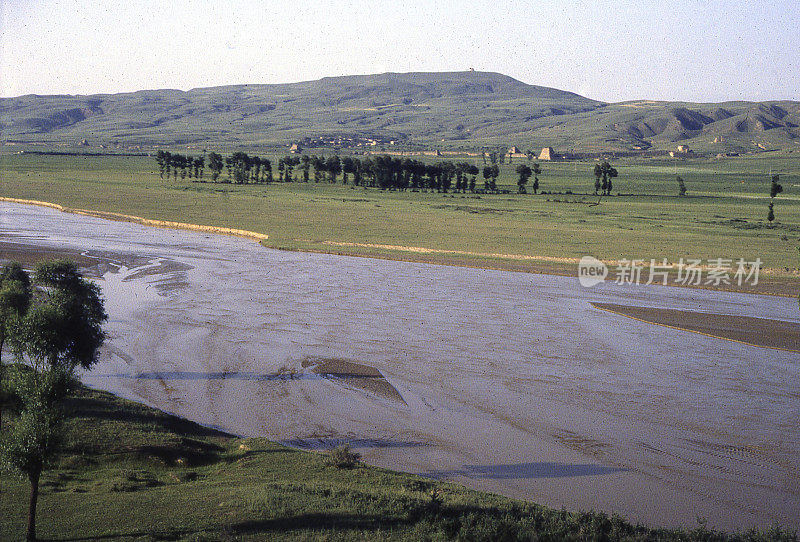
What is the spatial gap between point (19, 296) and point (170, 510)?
36.9 feet

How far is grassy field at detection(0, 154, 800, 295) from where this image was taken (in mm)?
64875

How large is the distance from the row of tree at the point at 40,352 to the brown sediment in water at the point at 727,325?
31165 mm

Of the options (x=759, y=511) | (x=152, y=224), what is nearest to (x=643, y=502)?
(x=759, y=511)

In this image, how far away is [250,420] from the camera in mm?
25969

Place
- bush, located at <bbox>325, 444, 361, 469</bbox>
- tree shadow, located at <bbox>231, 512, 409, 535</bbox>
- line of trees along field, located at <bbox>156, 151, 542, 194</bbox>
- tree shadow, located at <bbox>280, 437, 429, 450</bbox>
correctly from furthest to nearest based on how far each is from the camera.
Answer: line of trees along field, located at <bbox>156, 151, 542, 194</bbox>
tree shadow, located at <bbox>280, 437, 429, 450</bbox>
bush, located at <bbox>325, 444, 361, 469</bbox>
tree shadow, located at <bbox>231, 512, 409, 535</bbox>

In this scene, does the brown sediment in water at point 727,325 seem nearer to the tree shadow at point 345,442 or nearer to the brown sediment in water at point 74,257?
the tree shadow at point 345,442

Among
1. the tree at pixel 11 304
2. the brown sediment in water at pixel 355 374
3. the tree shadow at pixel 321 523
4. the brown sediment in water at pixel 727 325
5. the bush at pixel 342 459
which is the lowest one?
the brown sediment in water at pixel 355 374

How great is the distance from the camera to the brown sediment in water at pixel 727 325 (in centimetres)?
3907

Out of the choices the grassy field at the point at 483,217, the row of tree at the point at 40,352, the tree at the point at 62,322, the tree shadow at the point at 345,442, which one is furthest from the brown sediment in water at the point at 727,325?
the row of tree at the point at 40,352

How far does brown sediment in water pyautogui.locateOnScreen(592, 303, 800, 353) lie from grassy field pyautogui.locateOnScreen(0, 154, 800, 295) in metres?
11.2

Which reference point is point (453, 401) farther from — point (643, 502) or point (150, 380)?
point (150, 380)

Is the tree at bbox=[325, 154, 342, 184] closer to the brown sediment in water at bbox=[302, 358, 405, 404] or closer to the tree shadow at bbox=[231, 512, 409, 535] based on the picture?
the brown sediment in water at bbox=[302, 358, 405, 404]

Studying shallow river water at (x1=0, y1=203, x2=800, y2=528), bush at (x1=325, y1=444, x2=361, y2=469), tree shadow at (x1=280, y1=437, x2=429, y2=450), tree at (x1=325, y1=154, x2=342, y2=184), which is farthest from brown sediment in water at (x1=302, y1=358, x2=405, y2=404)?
tree at (x1=325, y1=154, x2=342, y2=184)

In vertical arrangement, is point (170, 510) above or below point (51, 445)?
below
